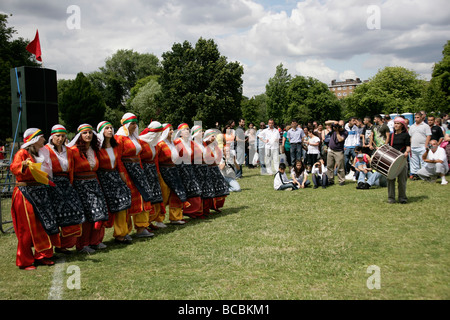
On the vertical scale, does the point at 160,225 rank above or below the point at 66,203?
below

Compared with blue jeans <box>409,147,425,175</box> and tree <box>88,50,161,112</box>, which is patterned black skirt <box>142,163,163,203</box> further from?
tree <box>88,50,161,112</box>

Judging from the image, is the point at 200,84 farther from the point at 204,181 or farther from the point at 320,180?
the point at 204,181

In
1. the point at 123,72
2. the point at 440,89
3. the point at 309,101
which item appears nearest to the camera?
the point at 440,89

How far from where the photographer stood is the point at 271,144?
15.6 m

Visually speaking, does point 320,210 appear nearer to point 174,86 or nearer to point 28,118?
point 28,118

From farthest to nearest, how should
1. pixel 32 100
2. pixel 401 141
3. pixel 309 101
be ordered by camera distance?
pixel 309 101, pixel 401 141, pixel 32 100

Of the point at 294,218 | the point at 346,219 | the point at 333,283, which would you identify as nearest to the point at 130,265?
the point at 333,283

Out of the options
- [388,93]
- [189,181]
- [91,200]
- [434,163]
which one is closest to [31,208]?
[91,200]

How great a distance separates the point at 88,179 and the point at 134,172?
0.96 meters

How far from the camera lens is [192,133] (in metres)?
9.27

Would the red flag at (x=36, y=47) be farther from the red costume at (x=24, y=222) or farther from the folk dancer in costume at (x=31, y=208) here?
the red costume at (x=24, y=222)

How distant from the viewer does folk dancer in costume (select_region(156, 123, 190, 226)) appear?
8.24m

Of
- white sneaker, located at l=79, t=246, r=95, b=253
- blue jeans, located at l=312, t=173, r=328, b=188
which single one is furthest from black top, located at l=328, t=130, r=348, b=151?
white sneaker, located at l=79, t=246, r=95, b=253
